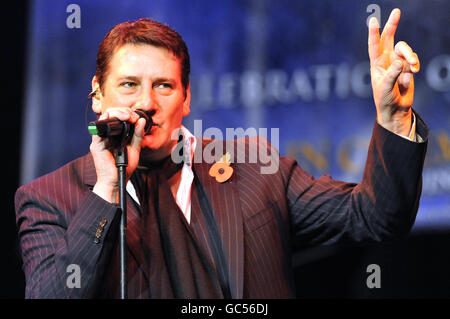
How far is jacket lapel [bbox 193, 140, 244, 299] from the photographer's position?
1851 mm

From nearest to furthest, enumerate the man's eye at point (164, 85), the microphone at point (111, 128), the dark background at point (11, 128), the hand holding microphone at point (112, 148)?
the microphone at point (111, 128) < the hand holding microphone at point (112, 148) < the man's eye at point (164, 85) < the dark background at point (11, 128)

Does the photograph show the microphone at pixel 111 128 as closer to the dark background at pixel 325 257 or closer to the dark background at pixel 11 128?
the dark background at pixel 325 257

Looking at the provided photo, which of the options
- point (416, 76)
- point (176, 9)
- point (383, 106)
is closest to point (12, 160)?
point (176, 9)

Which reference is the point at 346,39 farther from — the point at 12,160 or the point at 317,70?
the point at 12,160

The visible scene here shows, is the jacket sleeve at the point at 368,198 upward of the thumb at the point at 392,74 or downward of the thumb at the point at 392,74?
downward

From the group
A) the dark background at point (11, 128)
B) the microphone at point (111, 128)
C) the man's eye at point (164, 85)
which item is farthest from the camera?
the dark background at point (11, 128)

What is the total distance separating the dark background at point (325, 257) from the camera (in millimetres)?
3211

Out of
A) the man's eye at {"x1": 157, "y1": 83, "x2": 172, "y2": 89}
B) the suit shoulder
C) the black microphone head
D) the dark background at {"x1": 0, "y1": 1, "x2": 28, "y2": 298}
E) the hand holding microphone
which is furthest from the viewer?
the dark background at {"x1": 0, "y1": 1, "x2": 28, "y2": 298}

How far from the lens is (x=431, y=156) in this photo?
3.03 meters

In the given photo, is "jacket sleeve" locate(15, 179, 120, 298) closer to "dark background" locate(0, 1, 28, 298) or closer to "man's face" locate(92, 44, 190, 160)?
"man's face" locate(92, 44, 190, 160)

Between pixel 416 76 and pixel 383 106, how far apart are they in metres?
1.46

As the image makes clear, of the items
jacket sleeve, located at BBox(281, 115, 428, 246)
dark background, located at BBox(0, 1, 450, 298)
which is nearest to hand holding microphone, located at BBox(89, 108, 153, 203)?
jacket sleeve, located at BBox(281, 115, 428, 246)

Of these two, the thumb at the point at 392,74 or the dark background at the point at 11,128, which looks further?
the dark background at the point at 11,128

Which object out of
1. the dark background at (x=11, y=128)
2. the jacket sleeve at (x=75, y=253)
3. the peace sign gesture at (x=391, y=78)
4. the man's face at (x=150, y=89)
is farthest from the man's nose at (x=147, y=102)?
the dark background at (x=11, y=128)
